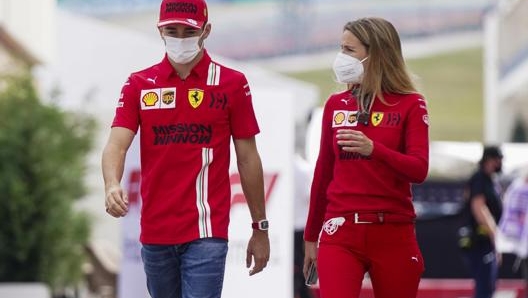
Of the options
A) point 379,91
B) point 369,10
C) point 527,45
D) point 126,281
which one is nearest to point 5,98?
point 126,281

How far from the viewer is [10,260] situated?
2050 cm

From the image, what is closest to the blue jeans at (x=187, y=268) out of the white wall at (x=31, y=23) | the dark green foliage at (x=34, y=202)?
the dark green foliage at (x=34, y=202)

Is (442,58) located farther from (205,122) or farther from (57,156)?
(205,122)

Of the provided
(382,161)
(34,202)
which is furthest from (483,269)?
(382,161)

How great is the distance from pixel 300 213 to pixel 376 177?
9141 mm

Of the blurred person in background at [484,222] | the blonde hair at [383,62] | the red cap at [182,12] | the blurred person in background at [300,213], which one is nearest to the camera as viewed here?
the red cap at [182,12]

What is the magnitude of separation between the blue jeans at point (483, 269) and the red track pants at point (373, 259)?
29.7 ft

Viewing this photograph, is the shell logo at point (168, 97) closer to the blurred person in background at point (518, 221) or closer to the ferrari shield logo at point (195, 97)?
the ferrari shield logo at point (195, 97)

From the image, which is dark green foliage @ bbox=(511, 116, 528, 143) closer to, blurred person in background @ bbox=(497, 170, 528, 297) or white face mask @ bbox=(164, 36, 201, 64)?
blurred person in background @ bbox=(497, 170, 528, 297)

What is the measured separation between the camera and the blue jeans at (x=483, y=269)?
53.1 ft

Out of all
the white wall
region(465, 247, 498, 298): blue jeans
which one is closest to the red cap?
region(465, 247, 498, 298): blue jeans

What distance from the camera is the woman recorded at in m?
7.21

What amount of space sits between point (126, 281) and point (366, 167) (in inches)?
239

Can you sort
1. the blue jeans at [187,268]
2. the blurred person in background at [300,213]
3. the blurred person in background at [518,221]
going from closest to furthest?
the blue jeans at [187,268]
the blurred person in background at [300,213]
the blurred person in background at [518,221]
